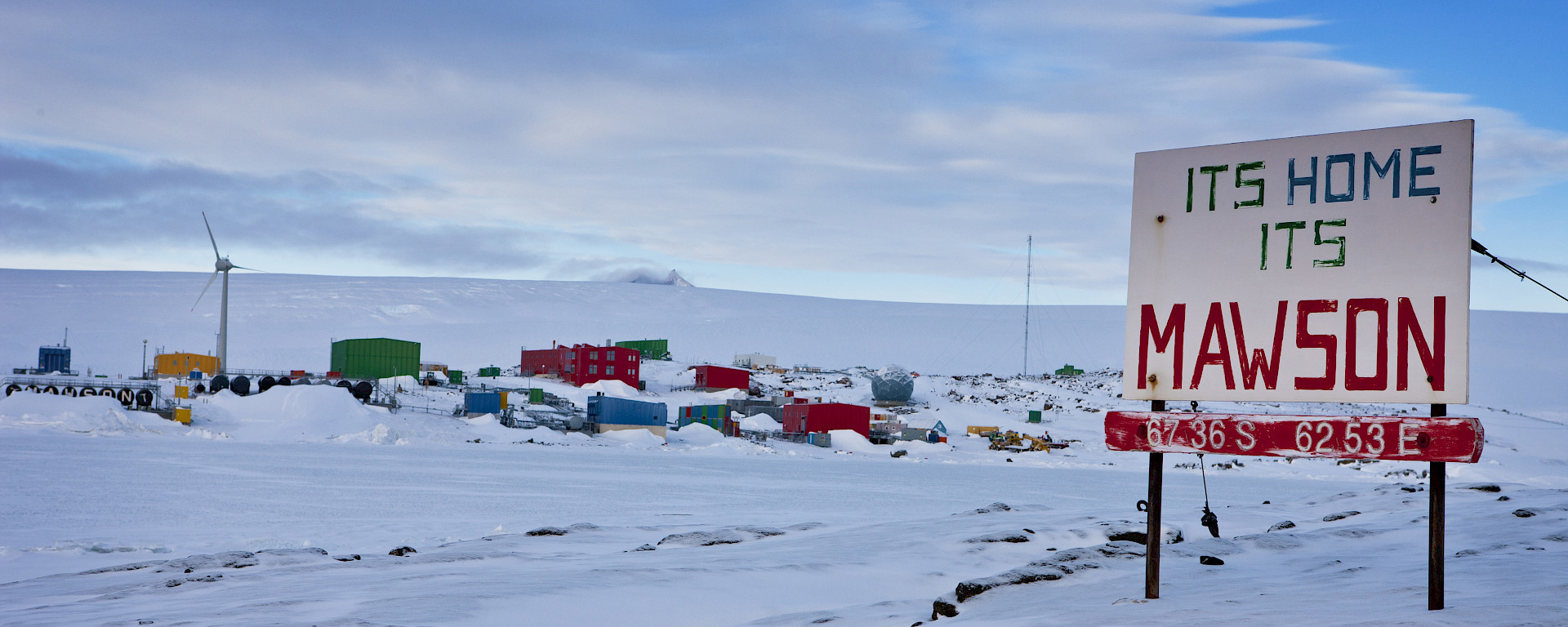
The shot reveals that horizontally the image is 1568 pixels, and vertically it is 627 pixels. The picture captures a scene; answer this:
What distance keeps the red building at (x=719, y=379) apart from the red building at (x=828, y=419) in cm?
1776

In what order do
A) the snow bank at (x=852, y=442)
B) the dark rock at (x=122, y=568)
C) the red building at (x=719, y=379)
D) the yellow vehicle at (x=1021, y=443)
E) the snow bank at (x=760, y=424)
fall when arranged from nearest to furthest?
the dark rock at (x=122, y=568) < the yellow vehicle at (x=1021, y=443) < the snow bank at (x=852, y=442) < the snow bank at (x=760, y=424) < the red building at (x=719, y=379)

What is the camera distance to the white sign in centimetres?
565

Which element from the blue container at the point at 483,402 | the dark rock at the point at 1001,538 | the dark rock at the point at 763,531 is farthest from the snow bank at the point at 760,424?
the dark rock at the point at 1001,538

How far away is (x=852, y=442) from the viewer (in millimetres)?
56094

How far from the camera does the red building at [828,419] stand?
2276 inches

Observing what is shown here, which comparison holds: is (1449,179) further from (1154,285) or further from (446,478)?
(446,478)

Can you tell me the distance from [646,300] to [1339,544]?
538ft

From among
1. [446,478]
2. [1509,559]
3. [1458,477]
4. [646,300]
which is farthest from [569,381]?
[646,300]

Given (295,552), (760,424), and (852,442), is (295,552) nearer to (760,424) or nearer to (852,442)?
(852,442)

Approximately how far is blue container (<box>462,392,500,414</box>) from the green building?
642 inches

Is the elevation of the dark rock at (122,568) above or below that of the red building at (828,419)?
above

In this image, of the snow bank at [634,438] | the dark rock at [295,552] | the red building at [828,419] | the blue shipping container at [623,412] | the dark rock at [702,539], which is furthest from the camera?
the red building at [828,419]

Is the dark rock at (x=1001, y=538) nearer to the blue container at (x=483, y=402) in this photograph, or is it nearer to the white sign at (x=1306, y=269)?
the white sign at (x=1306, y=269)

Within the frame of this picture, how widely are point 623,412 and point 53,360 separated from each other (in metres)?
55.0
